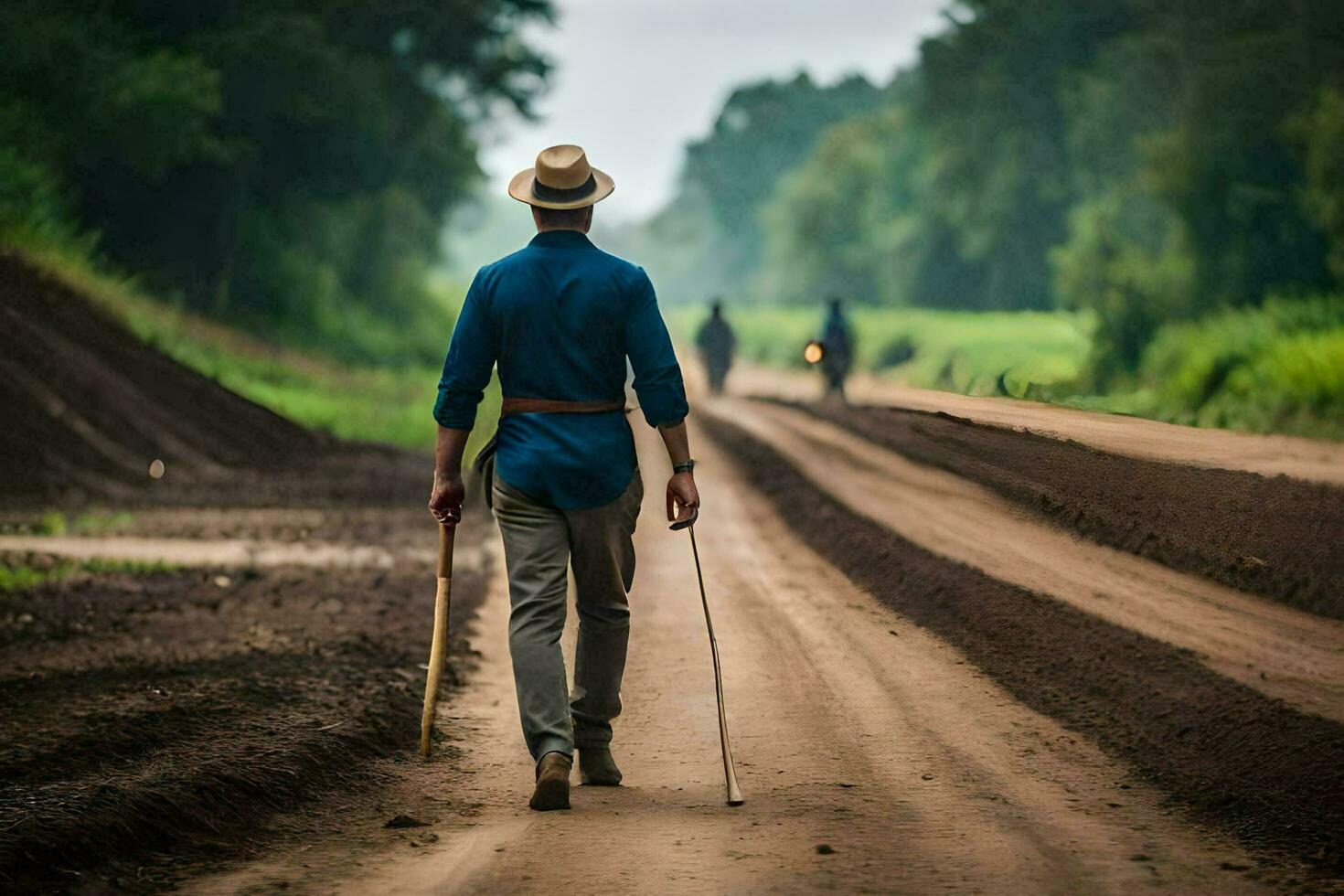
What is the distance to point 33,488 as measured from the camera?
16.7 m

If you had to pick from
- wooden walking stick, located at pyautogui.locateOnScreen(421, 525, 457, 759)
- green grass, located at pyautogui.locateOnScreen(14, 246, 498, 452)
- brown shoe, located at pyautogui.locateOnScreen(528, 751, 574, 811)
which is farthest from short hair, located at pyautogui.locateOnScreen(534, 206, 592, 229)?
green grass, located at pyautogui.locateOnScreen(14, 246, 498, 452)

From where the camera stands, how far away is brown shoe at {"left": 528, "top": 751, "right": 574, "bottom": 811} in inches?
213

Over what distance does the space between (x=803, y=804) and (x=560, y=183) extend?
227 centimetres

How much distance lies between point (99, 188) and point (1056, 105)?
93.9 feet

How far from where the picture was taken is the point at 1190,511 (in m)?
6.20

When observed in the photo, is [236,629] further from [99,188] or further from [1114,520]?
[99,188]

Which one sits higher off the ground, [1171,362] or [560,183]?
[1171,362]

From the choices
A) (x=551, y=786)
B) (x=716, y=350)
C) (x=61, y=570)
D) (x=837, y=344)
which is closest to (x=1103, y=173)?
(x=716, y=350)

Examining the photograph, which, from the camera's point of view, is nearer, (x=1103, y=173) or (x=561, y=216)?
(x=561, y=216)

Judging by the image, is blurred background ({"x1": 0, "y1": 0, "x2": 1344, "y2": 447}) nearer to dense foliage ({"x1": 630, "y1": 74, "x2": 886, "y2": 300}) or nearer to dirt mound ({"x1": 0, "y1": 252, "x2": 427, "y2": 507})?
dirt mound ({"x1": 0, "y1": 252, "x2": 427, "y2": 507})

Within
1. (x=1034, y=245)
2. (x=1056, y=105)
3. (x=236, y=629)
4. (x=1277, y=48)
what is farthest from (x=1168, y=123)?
(x=236, y=629)

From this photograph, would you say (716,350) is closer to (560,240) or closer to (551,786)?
(560,240)

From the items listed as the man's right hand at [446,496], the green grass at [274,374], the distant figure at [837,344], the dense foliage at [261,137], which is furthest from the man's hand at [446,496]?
the dense foliage at [261,137]

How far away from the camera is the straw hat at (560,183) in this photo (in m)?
5.78
